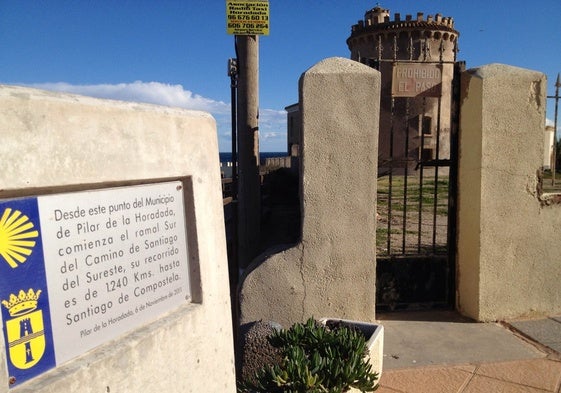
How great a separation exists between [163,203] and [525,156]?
367 cm

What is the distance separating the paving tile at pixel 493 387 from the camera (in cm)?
316

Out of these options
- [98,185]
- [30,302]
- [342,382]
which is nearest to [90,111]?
[98,185]

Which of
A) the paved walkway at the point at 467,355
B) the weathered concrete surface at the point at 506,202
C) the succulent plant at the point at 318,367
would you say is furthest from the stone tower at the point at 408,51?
the succulent plant at the point at 318,367

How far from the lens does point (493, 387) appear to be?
321 cm

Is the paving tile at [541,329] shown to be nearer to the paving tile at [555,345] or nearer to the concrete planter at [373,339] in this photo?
the paving tile at [555,345]

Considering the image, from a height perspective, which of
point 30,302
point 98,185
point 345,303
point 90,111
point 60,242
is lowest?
point 345,303

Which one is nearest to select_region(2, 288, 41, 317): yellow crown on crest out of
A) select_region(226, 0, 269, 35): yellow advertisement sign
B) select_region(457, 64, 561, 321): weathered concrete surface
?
select_region(457, 64, 561, 321): weathered concrete surface

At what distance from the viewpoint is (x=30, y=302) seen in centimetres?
138

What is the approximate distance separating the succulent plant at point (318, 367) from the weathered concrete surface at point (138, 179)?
408 millimetres

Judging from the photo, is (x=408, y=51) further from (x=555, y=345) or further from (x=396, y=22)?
(x=555, y=345)

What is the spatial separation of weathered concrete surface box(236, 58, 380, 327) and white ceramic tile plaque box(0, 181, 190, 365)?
200 cm

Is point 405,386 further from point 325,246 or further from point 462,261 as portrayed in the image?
point 462,261

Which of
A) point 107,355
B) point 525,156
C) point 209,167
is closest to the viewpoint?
point 107,355

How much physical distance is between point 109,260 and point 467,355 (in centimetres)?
317
